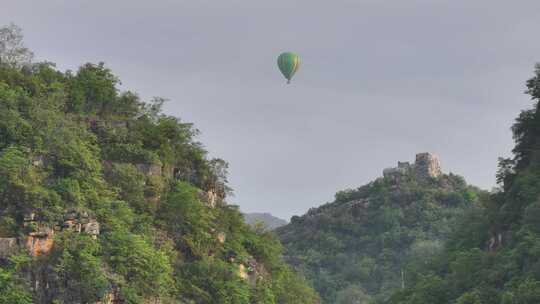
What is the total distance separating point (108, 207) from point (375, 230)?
73.4m

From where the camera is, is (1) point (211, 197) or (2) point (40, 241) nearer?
(2) point (40, 241)

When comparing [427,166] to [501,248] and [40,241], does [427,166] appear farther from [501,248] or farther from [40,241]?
[40,241]

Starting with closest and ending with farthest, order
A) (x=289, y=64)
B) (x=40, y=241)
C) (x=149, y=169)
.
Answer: (x=40, y=241)
(x=149, y=169)
(x=289, y=64)

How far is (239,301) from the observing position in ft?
158

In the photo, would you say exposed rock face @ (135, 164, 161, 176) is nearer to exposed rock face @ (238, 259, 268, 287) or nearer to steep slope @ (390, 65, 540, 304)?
exposed rock face @ (238, 259, 268, 287)

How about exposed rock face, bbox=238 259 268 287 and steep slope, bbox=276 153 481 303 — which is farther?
steep slope, bbox=276 153 481 303

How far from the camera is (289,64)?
238 feet

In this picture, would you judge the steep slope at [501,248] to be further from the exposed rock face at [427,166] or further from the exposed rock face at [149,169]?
the exposed rock face at [427,166]

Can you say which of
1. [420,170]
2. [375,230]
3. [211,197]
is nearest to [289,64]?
[211,197]

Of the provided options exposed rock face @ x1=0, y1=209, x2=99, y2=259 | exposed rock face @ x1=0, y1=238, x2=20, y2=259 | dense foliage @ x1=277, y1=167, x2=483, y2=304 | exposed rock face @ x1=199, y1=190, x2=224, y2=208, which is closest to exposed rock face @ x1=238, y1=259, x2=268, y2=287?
exposed rock face @ x1=199, y1=190, x2=224, y2=208

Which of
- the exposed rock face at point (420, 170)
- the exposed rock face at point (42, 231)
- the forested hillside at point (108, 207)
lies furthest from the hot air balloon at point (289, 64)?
the exposed rock face at point (420, 170)

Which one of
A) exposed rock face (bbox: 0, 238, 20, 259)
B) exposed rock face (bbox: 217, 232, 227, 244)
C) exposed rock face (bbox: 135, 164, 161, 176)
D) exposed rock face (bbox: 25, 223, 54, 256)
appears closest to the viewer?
exposed rock face (bbox: 0, 238, 20, 259)

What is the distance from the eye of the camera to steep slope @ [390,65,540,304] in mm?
53969

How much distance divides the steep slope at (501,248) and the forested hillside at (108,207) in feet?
33.1
